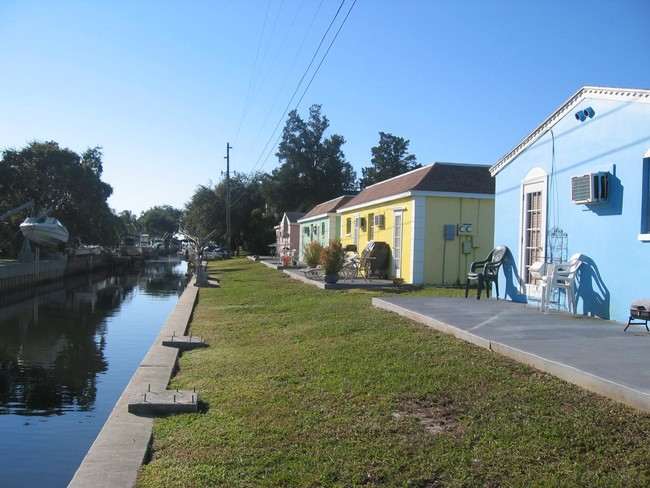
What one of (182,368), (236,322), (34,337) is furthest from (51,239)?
(182,368)

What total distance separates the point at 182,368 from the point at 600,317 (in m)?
6.68

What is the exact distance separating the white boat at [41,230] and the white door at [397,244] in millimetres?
25317

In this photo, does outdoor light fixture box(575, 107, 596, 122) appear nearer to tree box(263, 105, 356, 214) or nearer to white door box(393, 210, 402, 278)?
white door box(393, 210, 402, 278)

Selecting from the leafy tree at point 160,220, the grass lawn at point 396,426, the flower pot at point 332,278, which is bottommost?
the grass lawn at point 396,426

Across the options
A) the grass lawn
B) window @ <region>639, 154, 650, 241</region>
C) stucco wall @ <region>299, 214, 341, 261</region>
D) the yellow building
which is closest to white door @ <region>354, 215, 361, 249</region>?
stucco wall @ <region>299, 214, 341, 261</region>

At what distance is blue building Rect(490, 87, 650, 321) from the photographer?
28.0 ft

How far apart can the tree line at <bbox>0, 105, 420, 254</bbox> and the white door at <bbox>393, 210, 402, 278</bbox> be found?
3202 centimetres

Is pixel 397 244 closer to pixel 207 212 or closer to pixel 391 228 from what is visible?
pixel 391 228

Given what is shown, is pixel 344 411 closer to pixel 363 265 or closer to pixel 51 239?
pixel 363 265

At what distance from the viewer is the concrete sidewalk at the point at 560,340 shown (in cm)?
531

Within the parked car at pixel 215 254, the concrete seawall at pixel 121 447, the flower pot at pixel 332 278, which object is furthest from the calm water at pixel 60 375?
the parked car at pixel 215 254

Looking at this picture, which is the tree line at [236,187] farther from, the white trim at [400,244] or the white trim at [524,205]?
the white trim at [524,205]

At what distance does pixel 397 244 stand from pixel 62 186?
32.9m

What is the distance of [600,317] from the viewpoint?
9.32 meters
